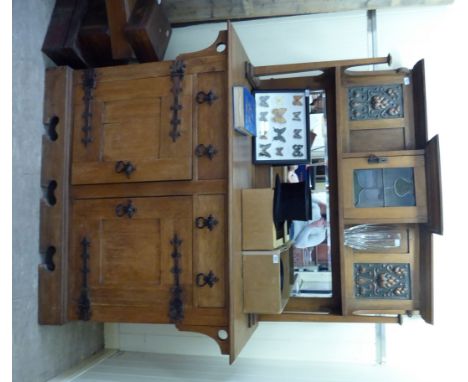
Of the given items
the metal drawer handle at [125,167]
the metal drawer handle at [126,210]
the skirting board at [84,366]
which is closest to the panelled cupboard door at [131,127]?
the metal drawer handle at [125,167]

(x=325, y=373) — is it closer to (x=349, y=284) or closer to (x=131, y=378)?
(x=349, y=284)

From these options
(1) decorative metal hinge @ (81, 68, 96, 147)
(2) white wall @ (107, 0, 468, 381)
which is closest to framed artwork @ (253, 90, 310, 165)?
(2) white wall @ (107, 0, 468, 381)

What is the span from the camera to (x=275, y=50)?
254 cm

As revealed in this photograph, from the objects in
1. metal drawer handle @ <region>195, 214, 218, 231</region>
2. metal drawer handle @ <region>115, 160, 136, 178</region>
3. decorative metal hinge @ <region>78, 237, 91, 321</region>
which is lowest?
decorative metal hinge @ <region>78, 237, 91, 321</region>

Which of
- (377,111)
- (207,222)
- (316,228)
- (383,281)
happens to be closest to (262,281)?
(207,222)

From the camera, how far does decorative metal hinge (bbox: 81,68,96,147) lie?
2000 millimetres

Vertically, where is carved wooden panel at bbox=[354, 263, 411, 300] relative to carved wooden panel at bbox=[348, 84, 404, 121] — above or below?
below

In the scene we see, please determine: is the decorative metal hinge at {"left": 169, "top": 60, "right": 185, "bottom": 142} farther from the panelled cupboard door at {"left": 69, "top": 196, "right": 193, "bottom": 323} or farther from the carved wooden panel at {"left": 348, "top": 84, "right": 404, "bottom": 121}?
the carved wooden panel at {"left": 348, "top": 84, "right": 404, "bottom": 121}

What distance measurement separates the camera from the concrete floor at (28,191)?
1844 mm

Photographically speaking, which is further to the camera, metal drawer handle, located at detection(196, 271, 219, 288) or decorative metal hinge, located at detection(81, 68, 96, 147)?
decorative metal hinge, located at detection(81, 68, 96, 147)

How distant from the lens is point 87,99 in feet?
6.64

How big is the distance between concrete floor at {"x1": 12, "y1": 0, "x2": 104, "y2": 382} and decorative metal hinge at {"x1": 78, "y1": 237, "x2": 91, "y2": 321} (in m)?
0.21

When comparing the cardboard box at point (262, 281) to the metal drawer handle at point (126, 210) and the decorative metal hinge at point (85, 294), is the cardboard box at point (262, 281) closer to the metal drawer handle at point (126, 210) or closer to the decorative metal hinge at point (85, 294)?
the metal drawer handle at point (126, 210)
